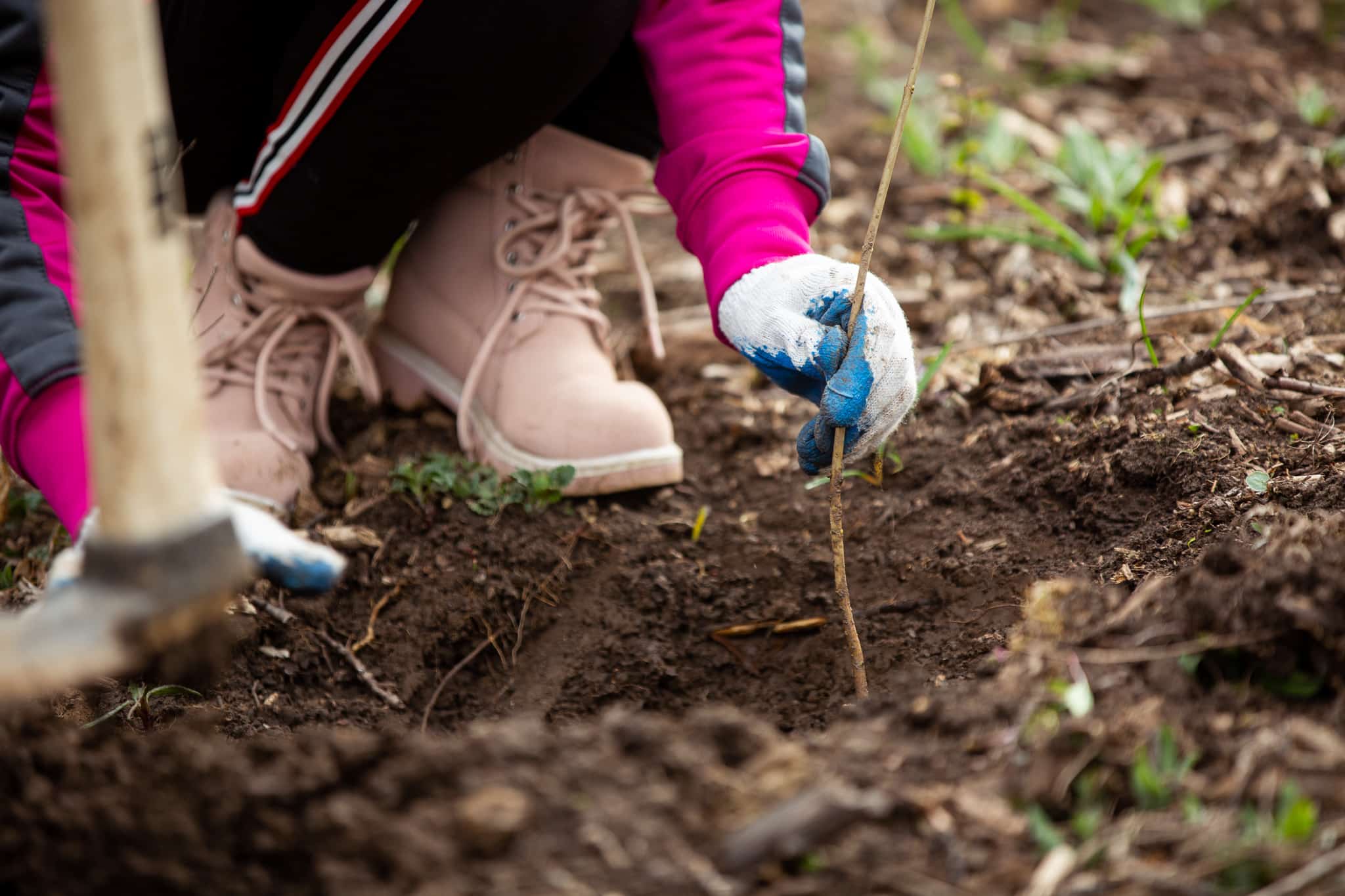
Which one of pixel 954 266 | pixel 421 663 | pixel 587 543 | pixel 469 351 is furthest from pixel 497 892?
pixel 954 266

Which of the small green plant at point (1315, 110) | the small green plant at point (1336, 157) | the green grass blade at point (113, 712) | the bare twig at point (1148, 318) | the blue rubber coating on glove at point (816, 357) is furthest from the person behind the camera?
the small green plant at point (1315, 110)

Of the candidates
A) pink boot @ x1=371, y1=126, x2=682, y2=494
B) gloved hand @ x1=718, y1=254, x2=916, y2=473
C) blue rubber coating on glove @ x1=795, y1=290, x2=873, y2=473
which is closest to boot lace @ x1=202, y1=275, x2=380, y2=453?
pink boot @ x1=371, y1=126, x2=682, y2=494

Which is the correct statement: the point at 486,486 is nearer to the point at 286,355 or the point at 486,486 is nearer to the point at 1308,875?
the point at 286,355

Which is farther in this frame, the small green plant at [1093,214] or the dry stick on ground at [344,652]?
the small green plant at [1093,214]

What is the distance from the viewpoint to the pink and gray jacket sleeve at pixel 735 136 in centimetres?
157

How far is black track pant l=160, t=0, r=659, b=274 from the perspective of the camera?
1.62 meters

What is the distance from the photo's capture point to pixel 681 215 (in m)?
1.69

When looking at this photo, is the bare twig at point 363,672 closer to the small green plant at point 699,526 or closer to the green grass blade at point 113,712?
the green grass blade at point 113,712

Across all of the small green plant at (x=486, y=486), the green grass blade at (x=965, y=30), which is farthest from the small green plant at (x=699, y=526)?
the green grass blade at (x=965, y=30)

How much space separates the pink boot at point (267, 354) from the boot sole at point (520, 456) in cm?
8

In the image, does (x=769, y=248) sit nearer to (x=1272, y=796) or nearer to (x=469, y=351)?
(x=469, y=351)

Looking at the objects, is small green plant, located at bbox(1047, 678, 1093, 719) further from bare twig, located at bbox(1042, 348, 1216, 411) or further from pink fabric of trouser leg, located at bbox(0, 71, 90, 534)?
pink fabric of trouser leg, located at bbox(0, 71, 90, 534)

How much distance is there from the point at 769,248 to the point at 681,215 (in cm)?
20

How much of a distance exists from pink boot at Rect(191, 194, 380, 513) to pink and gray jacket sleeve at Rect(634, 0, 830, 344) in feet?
2.09
